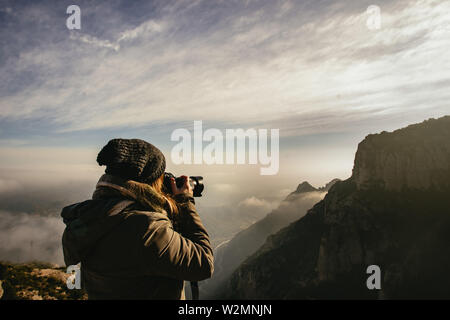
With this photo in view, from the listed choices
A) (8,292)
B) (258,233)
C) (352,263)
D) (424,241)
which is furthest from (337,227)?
(258,233)

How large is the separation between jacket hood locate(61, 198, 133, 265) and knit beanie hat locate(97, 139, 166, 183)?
0.43 metres

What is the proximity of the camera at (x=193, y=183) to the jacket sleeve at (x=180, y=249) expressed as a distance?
43cm

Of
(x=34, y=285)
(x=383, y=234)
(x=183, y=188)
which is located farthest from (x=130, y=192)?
Answer: (x=383, y=234)

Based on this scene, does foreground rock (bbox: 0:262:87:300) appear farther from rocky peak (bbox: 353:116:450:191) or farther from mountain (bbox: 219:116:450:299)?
rocky peak (bbox: 353:116:450:191)

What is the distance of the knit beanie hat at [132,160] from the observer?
305 cm

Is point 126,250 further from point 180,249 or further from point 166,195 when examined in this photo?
point 166,195

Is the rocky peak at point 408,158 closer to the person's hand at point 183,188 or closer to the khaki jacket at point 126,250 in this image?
the person's hand at point 183,188

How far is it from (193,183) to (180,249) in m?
1.33

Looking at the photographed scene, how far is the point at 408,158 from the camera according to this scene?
7181cm

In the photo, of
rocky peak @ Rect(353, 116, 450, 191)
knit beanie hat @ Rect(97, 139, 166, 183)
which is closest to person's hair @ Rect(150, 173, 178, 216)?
knit beanie hat @ Rect(97, 139, 166, 183)

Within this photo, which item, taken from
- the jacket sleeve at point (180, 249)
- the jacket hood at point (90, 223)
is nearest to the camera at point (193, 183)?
the jacket sleeve at point (180, 249)

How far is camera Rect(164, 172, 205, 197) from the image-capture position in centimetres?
356

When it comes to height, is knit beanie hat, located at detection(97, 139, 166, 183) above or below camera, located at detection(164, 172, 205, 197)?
above
